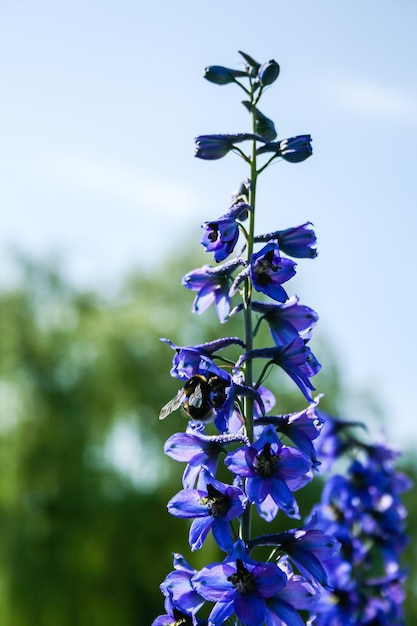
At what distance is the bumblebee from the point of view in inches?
96.8

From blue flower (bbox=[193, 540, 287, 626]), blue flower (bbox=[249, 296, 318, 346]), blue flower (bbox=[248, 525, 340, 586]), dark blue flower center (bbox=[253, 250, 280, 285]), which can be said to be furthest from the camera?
blue flower (bbox=[249, 296, 318, 346])

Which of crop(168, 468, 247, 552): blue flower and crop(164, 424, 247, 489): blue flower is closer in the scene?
crop(168, 468, 247, 552): blue flower

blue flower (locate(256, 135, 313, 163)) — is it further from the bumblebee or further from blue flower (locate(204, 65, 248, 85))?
the bumblebee

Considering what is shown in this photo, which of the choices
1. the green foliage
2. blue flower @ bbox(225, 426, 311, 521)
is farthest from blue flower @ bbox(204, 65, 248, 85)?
the green foliage

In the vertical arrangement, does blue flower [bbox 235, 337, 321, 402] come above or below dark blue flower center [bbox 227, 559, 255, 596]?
above

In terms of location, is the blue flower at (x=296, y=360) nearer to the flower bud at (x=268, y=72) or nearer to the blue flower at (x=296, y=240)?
the blue flower at (x=296, y=240)

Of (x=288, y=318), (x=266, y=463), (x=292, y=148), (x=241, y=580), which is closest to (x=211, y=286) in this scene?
(x=288, y=318)

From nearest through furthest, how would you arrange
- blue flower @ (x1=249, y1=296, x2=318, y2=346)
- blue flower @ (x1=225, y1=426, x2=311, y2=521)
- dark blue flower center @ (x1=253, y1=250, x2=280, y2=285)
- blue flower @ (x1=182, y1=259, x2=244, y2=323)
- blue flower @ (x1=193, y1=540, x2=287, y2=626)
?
blue flower @ (x1=193, y1=540, x2=287, y2=626) < blue flower @ (x1=225, y1=426, x2=311, y2=521) < dark blue flower center @ (x1=253, y1=250, x2=280, y2=285) < blue flower @ (x1=249, y1=296, x2=318, y2=346) < blue flower @ (x1=182, y1=259, x2=244, y2=323)

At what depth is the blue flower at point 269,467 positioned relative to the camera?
230 cm

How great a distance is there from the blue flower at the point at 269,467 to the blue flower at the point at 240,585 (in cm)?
17

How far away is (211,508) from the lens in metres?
2.38

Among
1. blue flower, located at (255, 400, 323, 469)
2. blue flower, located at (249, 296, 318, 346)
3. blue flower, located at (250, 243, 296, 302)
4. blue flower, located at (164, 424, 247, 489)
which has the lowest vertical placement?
blue flower, located at (164, 424, 247, 489)

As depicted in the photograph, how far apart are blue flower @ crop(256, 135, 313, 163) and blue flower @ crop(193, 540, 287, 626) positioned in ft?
4.19

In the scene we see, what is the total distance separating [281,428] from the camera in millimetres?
2514
